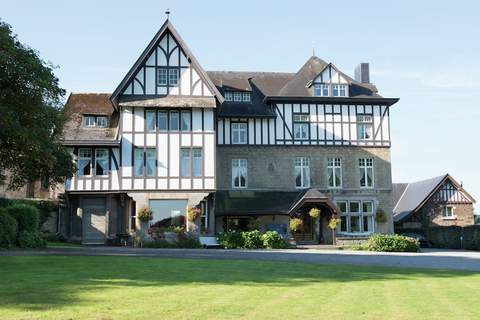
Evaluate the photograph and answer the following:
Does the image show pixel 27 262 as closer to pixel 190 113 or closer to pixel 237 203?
pixel 190 113

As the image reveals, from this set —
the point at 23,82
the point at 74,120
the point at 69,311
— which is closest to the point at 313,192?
the point at 74,120

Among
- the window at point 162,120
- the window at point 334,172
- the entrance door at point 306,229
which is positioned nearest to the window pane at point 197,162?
the window at point 162,120

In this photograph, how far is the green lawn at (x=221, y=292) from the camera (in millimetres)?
9117

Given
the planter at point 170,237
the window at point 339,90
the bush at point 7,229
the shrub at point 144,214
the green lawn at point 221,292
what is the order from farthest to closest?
the window at point 339,90
the shrub at point 144,214
the planter at point 170,237
the bush at point 7,229
the green lawn at point 221,292

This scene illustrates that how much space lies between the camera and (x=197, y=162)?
32.9 m

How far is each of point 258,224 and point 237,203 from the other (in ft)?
9.28

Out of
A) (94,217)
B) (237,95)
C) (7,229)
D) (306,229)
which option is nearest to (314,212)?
(306,229)

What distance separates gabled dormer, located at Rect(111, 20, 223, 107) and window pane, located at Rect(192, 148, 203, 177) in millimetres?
2839

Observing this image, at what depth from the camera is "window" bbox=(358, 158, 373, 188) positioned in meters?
38.0

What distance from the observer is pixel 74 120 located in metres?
35.7

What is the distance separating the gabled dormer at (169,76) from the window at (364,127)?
10674mm

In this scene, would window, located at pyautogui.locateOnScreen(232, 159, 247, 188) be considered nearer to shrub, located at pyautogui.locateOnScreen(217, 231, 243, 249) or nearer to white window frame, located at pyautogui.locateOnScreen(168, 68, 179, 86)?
white window frame, located at pyautogui.locateOnScreen(168, 68, 179, 86)

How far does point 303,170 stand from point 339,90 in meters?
5.85

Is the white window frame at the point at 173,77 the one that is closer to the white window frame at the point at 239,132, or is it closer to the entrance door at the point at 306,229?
the white window frame at the point at 239,132
